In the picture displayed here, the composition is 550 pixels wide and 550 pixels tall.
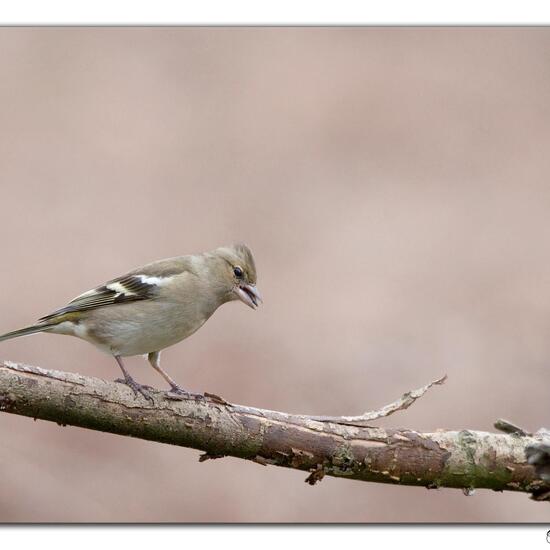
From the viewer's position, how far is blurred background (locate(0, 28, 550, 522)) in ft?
19.4

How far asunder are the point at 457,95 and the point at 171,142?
247 centimetres

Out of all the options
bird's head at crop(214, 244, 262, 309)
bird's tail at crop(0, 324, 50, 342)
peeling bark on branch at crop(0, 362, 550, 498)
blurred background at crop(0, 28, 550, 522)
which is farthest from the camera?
blurred background at crop(0, 28, 550, 522)

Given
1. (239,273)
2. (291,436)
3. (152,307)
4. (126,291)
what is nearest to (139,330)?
(152,307)

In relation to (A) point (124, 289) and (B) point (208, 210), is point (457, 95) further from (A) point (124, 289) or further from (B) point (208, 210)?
(A) point (124, 289)

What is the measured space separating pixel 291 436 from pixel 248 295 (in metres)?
0.83

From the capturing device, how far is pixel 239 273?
3543mm

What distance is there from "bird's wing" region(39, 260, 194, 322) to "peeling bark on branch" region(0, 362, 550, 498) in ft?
1.64

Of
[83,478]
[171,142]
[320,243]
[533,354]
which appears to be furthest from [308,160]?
[83,478]

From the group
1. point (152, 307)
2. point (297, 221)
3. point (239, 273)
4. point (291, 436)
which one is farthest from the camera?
point (297, 221)

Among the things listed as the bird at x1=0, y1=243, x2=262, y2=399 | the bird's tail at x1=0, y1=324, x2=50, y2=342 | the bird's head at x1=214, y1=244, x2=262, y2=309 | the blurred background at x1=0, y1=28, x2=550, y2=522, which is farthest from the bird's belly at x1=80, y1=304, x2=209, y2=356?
the blurred background at x1=0, y1=28, x2=550, y2=522

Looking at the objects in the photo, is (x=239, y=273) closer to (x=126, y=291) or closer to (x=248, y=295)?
(x=248, y=295)

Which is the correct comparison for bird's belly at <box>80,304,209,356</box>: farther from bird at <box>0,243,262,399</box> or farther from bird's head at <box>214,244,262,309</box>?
bird's head at <box>214,244,262,309</box>

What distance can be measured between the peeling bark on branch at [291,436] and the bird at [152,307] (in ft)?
0.55

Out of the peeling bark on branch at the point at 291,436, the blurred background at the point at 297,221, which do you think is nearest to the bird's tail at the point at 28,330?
the peeling bark on branch at the point at 291,436
